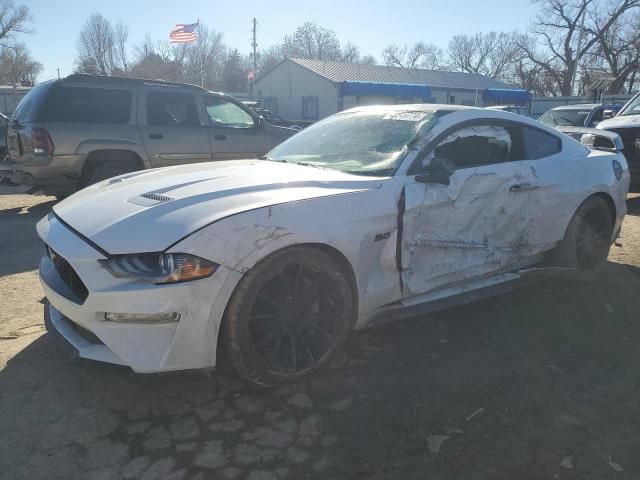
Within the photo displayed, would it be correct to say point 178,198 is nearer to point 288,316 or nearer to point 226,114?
point 288,316

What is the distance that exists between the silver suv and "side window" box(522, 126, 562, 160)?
5011 mm

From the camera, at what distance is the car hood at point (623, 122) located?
350 inches

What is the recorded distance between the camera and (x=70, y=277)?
269 centimetres

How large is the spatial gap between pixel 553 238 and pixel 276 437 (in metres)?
2.91

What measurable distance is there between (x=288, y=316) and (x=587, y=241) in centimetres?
308

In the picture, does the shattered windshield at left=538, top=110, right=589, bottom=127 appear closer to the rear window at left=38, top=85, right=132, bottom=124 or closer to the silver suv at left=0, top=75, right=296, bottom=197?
the silver suv at left=0, top=75, right=296, bottom=197

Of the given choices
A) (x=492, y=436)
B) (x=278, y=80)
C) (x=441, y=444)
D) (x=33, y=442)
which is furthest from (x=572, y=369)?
(x=278, y=80)

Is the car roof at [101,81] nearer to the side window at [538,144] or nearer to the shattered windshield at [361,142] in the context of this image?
the shattered windshield at [361,142]

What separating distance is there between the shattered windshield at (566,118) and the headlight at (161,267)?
492 inches

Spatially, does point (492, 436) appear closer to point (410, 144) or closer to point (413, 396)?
point (413, 396)

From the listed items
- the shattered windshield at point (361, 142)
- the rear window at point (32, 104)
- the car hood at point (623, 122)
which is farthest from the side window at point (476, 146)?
the car hood at point (623, 122)

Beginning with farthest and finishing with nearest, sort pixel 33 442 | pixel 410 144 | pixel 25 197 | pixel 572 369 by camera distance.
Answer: pixel 25 197
pixel 410 144
pixel 572 369
pixel 33 442

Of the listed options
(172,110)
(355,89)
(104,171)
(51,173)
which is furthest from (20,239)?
(355,89)

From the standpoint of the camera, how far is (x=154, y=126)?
7363 millimetres
